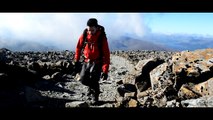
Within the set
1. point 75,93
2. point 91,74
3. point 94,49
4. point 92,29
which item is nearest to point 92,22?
point 92,29

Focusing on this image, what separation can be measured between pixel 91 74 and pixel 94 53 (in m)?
0.76

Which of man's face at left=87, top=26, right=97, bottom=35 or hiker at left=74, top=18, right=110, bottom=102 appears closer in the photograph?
man's face at left=87, top=26, right=97, bottom=35

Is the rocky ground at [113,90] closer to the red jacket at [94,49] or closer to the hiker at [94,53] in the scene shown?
the hiker at [94,53]

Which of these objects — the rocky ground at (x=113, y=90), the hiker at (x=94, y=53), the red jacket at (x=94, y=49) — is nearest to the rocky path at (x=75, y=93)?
the rocky ground at (x=113, y=90)

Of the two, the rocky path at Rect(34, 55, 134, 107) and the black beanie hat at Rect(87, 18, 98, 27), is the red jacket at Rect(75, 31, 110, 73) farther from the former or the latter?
the rocky path at Rect(34, 55, 134, 107)

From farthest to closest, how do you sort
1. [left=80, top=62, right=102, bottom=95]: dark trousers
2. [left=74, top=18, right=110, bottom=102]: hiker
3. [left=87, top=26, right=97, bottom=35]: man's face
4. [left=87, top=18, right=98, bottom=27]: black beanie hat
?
[left=80, top=62, right=102, bottom=95]: dark trousers < [left=74, top=18, right=110, bottom=102]: hiker < [left=87, top=26, right=97, bottom=35]: man's face < [left=87, top=18, right=98, bottom=27]: black beanie hat

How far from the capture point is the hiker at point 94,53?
8.48 metres

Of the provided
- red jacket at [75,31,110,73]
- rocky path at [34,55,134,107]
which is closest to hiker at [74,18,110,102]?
red jacket at [75,31,110,73]

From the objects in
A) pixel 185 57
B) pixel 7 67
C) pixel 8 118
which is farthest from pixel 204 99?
pixel 7 67

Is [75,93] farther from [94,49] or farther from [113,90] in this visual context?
[94,49]

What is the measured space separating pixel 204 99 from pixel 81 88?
666cm

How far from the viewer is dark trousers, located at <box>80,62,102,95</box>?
9.39 metres

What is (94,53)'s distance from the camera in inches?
356
